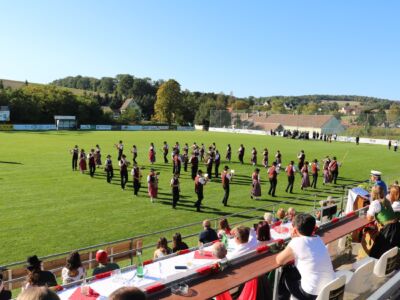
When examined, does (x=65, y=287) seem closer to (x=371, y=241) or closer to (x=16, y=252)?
(x=371, y=241)

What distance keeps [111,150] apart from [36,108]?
42696 mm

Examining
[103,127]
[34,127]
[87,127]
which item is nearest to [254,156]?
[34,127]

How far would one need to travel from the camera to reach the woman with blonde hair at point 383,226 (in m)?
6.52

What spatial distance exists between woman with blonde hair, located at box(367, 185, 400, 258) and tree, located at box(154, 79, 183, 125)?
83680mm

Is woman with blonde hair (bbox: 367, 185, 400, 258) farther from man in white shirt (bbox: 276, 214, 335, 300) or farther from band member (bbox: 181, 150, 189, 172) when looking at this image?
band member (bbox: 181, 150, 189, 172)

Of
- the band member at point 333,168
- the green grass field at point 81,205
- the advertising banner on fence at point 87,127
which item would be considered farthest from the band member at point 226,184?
the advertising banner on fence at point 87,127

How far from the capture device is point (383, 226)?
680 cm

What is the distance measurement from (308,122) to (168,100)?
1295 inches

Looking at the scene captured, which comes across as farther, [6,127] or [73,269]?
[6,127]

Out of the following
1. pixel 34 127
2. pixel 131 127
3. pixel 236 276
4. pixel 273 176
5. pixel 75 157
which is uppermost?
pixel 131 127

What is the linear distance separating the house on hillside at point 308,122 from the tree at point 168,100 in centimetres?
2042

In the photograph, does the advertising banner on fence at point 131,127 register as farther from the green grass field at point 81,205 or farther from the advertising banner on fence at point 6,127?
the green grass field at point 81,205

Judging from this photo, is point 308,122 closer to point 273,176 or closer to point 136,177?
point 273,176

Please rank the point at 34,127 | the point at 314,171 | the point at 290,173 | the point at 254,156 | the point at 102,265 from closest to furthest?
1. the point at 102,265
2. the point at 290,173
3. the point at 314,171
4. the point at 254,156
5. the point at 34,127
